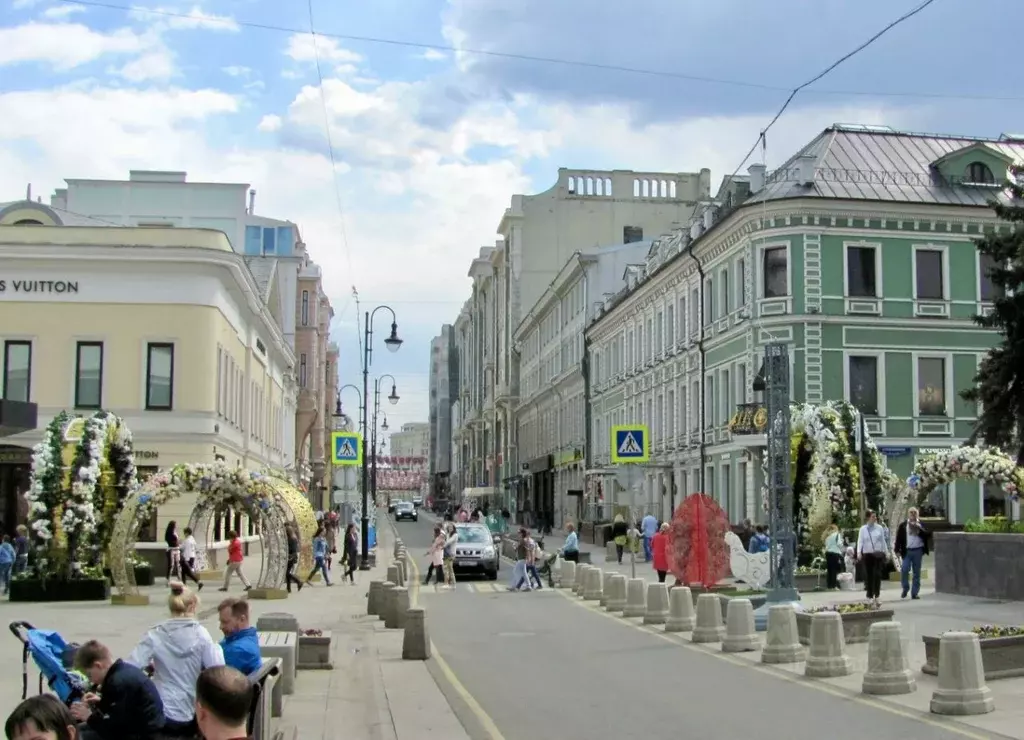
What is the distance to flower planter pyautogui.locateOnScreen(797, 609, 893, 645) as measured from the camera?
1808 centimetres

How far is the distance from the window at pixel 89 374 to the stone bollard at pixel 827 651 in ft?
88.4

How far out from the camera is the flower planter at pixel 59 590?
28.5 m

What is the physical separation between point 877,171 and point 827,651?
1257 inches

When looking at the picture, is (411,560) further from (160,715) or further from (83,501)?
(160,715)

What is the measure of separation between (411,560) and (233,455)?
7.91 metres

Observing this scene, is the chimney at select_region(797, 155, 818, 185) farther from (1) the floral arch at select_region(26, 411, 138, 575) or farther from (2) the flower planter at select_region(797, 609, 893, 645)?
(2) the flower planter at select_region(797, 609, 893, 645)

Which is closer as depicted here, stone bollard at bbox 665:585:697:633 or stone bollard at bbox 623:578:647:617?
stone bollard at bbox 665:585:697:633

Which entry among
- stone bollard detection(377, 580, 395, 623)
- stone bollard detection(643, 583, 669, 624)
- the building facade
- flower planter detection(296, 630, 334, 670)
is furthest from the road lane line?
the building facade

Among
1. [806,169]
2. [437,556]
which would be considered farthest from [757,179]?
[437,556]

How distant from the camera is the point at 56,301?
122 feet

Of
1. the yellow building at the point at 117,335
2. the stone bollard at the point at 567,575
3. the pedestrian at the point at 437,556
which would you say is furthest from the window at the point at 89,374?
the stone bollard at the point at 567,575

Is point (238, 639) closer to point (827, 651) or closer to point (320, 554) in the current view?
point (827, 651)

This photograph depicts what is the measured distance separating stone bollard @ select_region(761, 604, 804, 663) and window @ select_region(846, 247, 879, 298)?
27.2 meters

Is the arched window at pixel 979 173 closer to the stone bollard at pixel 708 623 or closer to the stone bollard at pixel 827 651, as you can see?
the stone bollard at pixel 708 623
